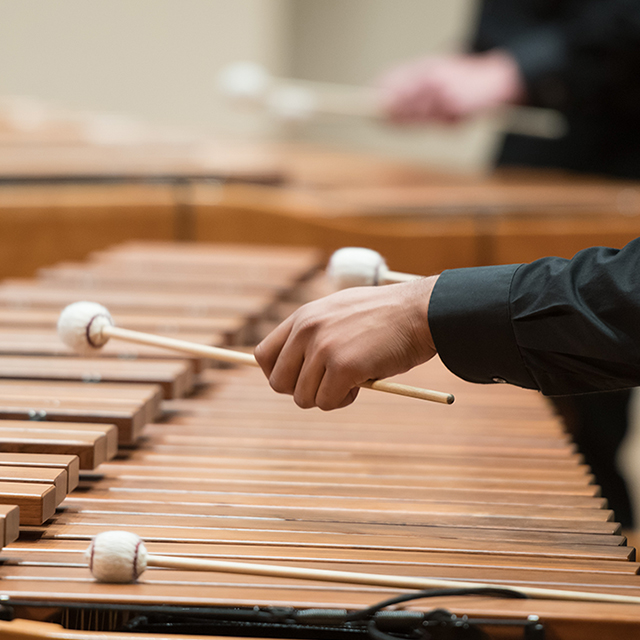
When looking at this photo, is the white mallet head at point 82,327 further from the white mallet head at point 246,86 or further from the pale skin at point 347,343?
the white mallet head at point 246,86

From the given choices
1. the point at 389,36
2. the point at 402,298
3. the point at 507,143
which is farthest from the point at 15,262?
the point at 389,36

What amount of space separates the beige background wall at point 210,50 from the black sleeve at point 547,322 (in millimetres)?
3319

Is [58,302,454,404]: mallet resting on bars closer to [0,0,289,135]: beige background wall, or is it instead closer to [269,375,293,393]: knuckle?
[269,375,293,393]: knuckle

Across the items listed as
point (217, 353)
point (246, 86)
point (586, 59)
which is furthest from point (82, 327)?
point (246, 86)

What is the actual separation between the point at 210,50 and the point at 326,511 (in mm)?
4736

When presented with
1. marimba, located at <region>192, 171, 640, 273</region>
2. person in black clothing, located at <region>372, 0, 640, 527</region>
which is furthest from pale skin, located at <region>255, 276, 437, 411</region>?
person in black clothing, located at <region>372, 0, 640, 527</region>

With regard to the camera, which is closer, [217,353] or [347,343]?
[347,343]

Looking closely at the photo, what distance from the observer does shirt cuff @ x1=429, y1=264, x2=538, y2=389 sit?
42.9 inches

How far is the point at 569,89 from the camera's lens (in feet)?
9.96

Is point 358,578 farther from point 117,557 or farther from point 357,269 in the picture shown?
point 357,269

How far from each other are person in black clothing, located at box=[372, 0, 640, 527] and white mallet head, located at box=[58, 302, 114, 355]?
5.66 feet

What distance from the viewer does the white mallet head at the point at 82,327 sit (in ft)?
4.19

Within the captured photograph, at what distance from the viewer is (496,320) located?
109 cm

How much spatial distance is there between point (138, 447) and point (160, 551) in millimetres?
349
